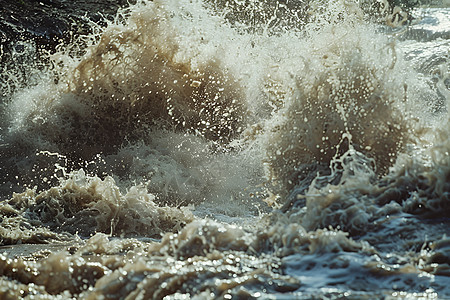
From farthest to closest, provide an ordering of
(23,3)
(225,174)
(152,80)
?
1. (23,3)
2. (152,80)
3. (225,174)

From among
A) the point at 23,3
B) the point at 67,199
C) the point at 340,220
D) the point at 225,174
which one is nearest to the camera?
the point at 340,220

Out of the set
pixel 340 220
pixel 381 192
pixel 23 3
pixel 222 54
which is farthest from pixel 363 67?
pixel 23 3

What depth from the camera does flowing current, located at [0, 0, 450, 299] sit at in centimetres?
334

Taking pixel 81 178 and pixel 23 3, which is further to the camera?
pixel 23 3

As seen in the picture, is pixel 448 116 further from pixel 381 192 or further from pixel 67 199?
pixel 67 199

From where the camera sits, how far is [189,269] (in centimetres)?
322

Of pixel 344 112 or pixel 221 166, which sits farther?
pixel 221 166

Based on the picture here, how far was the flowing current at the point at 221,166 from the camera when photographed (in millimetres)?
3336

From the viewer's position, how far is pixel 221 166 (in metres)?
9.43

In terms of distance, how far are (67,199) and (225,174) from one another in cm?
288

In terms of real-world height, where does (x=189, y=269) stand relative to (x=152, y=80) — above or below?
below

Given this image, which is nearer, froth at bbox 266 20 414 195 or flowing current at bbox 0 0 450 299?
flowing current at bbox 0 0 450 299

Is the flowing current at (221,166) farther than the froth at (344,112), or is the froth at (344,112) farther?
the froth at (344,112)

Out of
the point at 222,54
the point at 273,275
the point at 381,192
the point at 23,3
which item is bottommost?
the point at 273,275
